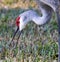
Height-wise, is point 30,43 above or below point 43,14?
below

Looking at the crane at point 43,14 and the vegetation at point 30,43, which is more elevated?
the crane at point 43,14

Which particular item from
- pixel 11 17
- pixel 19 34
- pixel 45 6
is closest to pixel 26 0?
pixel 11 17

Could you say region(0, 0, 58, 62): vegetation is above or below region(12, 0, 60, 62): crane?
below

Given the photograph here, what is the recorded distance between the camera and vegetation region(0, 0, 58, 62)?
20.5ft

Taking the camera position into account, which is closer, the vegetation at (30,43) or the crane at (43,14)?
the crane at (43,14)

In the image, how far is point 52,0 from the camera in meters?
5.93

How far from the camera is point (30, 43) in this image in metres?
6.82

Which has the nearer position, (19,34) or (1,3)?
(19,34)

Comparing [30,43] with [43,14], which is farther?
[30,43]

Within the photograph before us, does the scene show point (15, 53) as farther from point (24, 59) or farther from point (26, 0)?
point (26, 0)

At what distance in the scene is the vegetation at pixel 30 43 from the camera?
20.5 feet

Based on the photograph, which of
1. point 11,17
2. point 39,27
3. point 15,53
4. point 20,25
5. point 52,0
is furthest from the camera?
point 11,17

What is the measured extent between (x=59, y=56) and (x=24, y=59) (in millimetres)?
508

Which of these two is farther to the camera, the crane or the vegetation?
the vegetation
